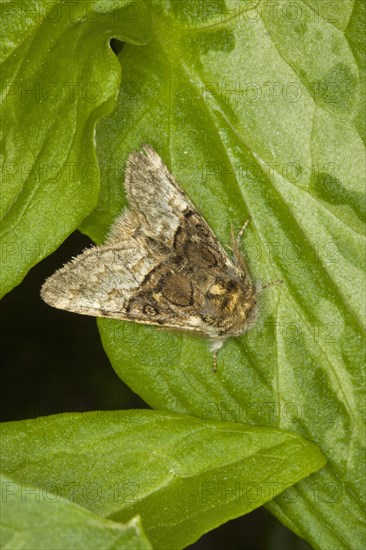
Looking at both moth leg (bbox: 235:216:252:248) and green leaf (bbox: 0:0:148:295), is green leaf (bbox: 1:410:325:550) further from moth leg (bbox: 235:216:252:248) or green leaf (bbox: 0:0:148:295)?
moth leg (bbox: 235:216:252:248)

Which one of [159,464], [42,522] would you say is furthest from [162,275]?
[42,522]

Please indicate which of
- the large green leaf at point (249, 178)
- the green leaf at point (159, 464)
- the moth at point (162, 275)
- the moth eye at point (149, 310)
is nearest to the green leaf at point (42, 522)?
the green leaf at point (159, 464)

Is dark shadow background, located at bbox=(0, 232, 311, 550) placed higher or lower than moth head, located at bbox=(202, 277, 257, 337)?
lower

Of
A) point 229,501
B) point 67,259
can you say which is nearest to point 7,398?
point 67,259

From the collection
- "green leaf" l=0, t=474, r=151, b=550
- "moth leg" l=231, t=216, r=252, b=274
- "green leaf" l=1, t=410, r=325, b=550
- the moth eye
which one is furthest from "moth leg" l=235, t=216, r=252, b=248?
"green leaf" l=0, t=474, r=151, b=550

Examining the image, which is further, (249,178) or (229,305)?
(229,305)

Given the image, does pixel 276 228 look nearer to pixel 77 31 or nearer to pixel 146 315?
pixel 146 315

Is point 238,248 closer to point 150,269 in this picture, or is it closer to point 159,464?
point 150,269
